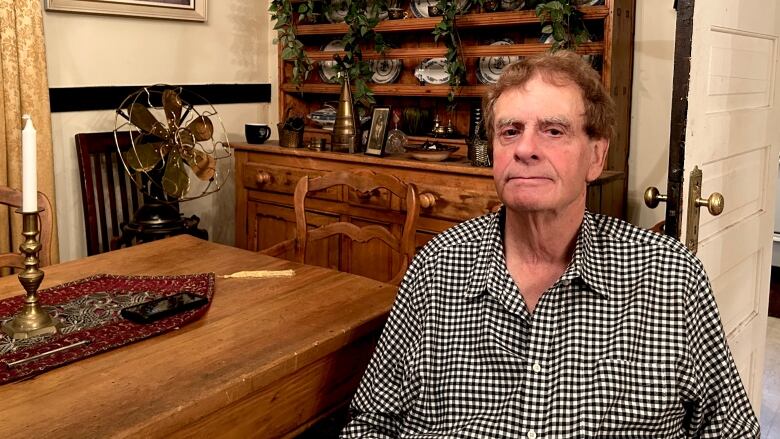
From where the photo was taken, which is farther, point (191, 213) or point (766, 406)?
point (191, 213)

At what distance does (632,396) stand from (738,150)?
1067 millimetres

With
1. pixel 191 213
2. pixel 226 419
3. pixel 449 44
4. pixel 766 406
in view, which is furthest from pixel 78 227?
pixel 766 406

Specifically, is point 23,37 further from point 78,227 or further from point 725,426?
point 725,426

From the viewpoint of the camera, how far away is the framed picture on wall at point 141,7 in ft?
10.3

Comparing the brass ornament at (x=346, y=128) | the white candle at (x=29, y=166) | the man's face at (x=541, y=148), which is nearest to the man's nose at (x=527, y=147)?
the man's face at (x=541, y=148)

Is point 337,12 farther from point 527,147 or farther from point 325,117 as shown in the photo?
point 527,147

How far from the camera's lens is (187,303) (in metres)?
1.63

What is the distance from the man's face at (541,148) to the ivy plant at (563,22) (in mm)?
1540

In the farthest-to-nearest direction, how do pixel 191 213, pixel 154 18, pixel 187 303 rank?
pixel 191 213, pixel 154 18, pixel 187 303

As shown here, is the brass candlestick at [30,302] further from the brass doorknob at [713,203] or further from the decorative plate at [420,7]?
the decorative plate at [420,7]

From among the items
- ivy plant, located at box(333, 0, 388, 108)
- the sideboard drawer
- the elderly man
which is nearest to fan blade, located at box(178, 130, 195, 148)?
the sideboard drawer

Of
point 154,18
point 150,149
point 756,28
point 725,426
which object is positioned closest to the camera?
point 725,426

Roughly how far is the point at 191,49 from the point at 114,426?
115 inches

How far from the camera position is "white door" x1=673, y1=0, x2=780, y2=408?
1688 mm
